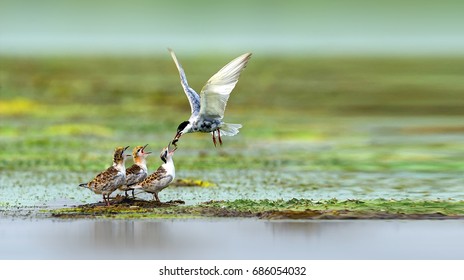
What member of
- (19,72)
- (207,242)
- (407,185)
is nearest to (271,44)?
(19,72)

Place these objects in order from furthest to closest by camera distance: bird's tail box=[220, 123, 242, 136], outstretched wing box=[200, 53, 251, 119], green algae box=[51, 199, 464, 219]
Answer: bird's tail box=[220, 123, 242, 136]
outstretched wing box=[200, 53, 251, 119]
green algae box=[51, 199, 464, 219]

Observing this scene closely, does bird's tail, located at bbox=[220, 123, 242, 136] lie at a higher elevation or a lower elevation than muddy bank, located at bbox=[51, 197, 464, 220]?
higher

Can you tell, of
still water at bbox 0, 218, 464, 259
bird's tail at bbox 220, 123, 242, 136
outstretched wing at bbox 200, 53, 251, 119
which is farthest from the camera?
bird's tail at bbox 220, 123, 242, 136

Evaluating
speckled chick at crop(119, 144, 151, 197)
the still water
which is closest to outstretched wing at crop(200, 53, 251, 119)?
speckled chick at crop(119, 144, 151, 197)

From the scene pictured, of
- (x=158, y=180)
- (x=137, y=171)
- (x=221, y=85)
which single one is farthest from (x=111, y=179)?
(x=221, y=85)

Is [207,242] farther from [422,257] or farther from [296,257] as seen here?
[422,257]

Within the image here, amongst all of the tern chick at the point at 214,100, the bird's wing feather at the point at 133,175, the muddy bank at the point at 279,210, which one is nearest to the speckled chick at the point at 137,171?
the bird's wing feather at the point at 133,175

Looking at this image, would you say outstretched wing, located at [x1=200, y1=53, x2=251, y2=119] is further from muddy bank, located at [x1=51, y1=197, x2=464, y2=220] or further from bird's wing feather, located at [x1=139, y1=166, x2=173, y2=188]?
muddy bank, located at [x1=51, y1=197, x2=464, y2=220]

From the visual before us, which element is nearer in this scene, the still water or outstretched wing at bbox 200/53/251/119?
the still water
